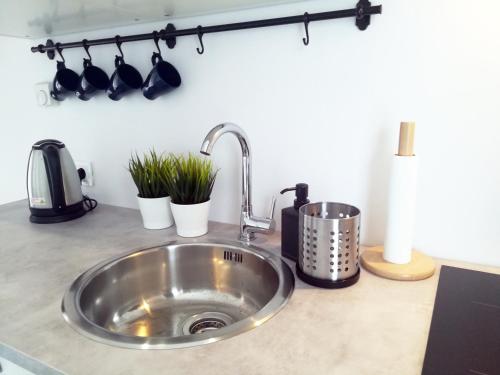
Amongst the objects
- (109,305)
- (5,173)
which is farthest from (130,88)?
(5,173)

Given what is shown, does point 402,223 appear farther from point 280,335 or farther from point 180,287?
point 180,287

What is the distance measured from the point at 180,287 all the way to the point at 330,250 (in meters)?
0.47

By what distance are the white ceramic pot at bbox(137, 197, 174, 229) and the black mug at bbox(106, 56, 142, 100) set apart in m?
0.37

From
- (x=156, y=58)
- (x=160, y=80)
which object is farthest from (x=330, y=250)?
(x=156, y=58)

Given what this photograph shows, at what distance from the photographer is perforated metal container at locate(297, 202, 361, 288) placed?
72 centimetres

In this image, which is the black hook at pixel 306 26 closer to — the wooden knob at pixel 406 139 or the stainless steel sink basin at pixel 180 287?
the wooden knob at pixel 406 139

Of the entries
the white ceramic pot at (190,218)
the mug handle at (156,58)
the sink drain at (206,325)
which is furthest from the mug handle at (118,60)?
the sink drain at (206,325)

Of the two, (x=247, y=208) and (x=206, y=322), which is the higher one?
(x=247, y=208)

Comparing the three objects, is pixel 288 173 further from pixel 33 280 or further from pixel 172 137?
pixel 33 280

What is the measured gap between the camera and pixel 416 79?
815mm

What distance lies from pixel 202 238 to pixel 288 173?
31 centimetres

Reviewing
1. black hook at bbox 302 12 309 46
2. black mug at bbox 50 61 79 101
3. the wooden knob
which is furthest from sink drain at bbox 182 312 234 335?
black mug at bbox 50 61 79 101

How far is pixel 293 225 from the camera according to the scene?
0.86m

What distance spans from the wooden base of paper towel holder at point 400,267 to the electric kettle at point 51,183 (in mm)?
959
